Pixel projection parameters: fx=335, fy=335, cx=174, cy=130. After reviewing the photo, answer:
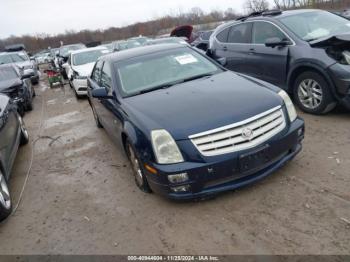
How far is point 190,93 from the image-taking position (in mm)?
3963

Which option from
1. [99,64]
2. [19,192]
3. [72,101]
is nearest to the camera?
[19,192]

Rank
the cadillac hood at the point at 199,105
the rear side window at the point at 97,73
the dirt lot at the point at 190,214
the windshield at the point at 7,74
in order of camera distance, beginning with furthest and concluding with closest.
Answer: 1. the windshield at the point at 7,74
2. the rear side window at the point at 97,73
3. the cadillac hood at the point at 199,105
4. the dirt lot at the point at 190,214

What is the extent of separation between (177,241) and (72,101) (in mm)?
8888

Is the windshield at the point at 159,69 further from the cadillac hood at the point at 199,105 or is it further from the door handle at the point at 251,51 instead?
the door handle at the point at 251,51

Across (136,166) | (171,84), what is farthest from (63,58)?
(136,166)

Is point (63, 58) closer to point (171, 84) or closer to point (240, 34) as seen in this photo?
point (240, 34)

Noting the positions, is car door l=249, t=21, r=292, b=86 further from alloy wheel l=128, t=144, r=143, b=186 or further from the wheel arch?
alloy wheel l=128, t=144, r=143, b=186

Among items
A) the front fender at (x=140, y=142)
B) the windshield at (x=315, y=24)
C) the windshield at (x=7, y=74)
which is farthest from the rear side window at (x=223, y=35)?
the windshield at (x=7, y=74)

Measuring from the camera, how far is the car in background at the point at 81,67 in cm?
1072

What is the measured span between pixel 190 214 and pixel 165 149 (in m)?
0.74

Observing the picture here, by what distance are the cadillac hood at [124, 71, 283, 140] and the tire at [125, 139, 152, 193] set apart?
40 centimetres

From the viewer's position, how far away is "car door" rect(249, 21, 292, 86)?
5953 mm

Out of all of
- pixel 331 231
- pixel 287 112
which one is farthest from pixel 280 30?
pixel 331 231

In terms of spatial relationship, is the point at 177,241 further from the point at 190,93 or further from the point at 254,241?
the point at 190,93
